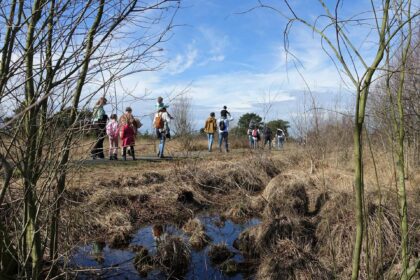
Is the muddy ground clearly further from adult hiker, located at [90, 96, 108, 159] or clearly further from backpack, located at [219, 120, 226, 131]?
backpack, located at [219, 120, 226, 131]

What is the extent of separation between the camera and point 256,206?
9617 millimetres

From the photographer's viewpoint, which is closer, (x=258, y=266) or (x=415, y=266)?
(x=415, y=266)

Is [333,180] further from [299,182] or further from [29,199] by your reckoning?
[29,199]

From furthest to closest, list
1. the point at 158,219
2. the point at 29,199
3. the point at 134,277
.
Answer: the point at 158,219 < the point at 134,277 < the point at 29,199

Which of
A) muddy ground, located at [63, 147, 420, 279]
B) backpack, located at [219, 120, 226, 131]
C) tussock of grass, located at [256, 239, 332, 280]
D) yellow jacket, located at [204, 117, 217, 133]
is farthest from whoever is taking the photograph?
backpack, located at [219, 120, 226, 131]

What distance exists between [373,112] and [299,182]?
754cm

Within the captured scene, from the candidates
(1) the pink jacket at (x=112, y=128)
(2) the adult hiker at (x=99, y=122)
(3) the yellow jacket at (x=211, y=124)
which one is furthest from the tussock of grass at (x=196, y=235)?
(3) the yellow jacket at (x=211, y=124)

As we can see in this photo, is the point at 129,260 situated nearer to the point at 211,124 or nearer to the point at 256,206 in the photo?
the point at 256,206

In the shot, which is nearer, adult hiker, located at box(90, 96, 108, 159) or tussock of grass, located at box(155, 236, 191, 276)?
adult hiker, located at box(90, 96, 108, 159)

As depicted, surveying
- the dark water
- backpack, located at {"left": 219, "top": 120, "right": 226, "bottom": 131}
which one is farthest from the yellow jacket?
the dark water

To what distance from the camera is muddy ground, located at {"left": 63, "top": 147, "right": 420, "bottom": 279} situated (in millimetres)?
5945

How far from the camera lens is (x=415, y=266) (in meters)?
2.29

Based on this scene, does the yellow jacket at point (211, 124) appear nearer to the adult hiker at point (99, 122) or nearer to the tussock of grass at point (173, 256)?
the tussock of grass at point (173, 256)

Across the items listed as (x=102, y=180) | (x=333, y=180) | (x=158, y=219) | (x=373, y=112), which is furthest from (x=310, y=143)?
(x=373, y=112)
